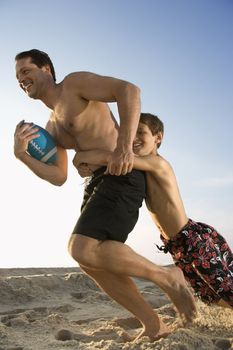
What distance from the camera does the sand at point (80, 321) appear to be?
299 cm

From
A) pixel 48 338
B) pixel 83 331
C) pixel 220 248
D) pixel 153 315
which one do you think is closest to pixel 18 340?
pixel 48 338

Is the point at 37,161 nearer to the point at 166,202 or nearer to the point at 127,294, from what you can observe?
the point at 166,202

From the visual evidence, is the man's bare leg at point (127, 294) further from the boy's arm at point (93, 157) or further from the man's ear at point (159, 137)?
the man's ear at point (159, 137)

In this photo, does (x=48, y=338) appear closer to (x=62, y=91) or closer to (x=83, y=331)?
(x=83, y=331)

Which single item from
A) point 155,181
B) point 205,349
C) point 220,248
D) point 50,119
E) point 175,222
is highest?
point 50,119

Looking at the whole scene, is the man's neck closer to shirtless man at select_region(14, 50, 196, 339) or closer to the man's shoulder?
shirtless man at select_region(14, 50, 196, 339)

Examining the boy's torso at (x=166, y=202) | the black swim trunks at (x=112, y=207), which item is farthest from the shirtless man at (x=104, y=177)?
the boy's torso at (x=166, y=202)

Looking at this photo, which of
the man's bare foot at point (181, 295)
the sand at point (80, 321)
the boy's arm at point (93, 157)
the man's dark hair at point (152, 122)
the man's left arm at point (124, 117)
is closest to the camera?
the sand at point (80, 321)

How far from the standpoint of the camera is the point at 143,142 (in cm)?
358

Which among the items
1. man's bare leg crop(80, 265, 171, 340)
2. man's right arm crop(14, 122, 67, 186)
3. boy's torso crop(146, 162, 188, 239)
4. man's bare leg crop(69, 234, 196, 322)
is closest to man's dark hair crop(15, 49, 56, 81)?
man's right arm crop(14, 122, 67, 186)

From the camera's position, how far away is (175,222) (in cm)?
357

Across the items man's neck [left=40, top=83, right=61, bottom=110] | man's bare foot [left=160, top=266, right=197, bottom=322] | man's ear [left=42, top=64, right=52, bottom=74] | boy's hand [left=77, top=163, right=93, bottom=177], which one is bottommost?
man's bare foot [left=160, top=266, right=197, bottom=322]

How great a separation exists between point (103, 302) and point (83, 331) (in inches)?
79.6

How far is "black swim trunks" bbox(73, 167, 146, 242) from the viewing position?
3.18m
